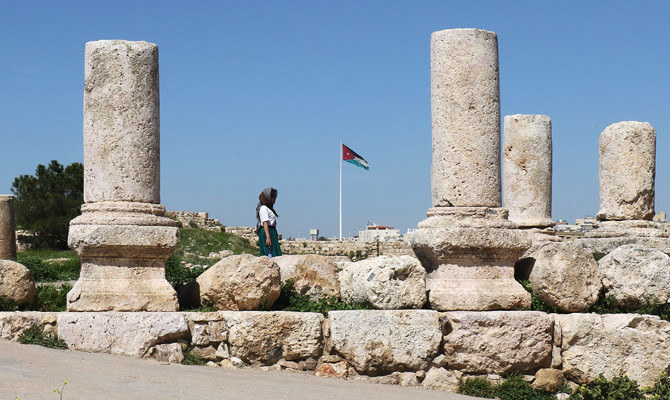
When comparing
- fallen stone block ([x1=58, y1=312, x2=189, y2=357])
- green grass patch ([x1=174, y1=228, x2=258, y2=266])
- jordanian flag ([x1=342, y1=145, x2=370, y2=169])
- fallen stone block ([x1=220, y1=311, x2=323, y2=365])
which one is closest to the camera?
fallen stone block ([x1=58, y1=312, x2=189, y2=357])

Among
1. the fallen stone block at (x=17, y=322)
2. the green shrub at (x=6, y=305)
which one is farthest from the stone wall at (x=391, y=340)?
the green shrub at (x=6, y=305)

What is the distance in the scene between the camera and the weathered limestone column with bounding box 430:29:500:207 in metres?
9.07

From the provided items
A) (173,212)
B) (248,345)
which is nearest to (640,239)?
(248,345)

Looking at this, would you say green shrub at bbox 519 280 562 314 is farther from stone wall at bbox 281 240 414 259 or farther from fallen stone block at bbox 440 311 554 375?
stone wall at bbox 281 240 414 259

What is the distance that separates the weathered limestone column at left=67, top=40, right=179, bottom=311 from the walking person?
2.79m

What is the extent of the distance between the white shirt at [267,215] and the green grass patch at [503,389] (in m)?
3.99

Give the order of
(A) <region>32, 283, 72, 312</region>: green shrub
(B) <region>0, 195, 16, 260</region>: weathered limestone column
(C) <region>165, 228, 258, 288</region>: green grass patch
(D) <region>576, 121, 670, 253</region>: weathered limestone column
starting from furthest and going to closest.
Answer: (C) <region>165, 228, 258, 288</region>: green grass patch < (B) <region>0, 195, 16, 260</region>: weathered limestone column < (D) <region>576, 121, 670, 253</region>: weathered limestone column < (A) <region>32, 283, 72, 312</region>: green shrub

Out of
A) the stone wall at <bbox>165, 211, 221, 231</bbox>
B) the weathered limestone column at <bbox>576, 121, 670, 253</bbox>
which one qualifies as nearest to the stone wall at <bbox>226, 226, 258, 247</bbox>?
the stone wall at <bbox>165, 211, 221, 231</bbox>

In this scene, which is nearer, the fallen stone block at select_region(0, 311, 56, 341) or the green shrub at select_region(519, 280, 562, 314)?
the fallen stone block at select_region(0, 311, 56, 341)

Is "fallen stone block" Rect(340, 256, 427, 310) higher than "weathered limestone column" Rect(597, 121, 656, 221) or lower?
lower

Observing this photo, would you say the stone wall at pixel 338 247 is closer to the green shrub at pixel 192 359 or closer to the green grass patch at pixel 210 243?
the green grass patch at pixel 210 243

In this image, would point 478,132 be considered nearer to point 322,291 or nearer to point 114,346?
point 322,291

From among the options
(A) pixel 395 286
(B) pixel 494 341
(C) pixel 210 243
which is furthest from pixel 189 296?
(C) pixel 210 243

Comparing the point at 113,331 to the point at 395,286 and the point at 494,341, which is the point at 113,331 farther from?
the point at 494,341
